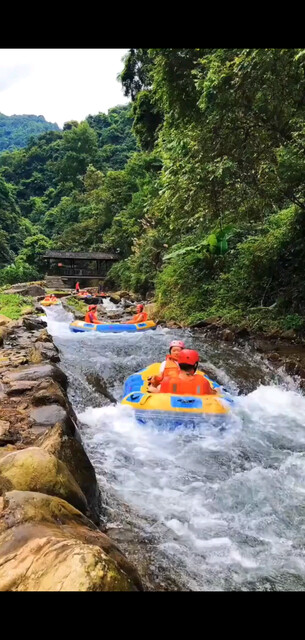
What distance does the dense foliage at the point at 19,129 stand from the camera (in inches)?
3519

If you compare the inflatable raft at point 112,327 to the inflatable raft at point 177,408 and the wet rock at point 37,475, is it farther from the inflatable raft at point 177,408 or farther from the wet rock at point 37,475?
the wet rock at point 37,475

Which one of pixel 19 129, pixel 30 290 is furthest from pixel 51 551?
pixel 19 129

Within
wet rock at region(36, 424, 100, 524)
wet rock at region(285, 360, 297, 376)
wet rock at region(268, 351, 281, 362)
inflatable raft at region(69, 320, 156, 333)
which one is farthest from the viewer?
inflatable raft at region(69, 320, 156, 333)

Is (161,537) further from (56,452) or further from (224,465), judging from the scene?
(224,465)

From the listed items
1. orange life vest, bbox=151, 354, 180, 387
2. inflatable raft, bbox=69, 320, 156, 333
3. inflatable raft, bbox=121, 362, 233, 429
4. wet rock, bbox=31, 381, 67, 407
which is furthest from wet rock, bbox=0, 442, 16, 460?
inflatable raft, bbox=69, 320, 156, 333

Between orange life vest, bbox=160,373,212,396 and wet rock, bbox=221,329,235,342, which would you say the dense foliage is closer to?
wet rock, bbox=221,329,235,342

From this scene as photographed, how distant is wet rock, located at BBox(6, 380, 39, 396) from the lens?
5.06 meters

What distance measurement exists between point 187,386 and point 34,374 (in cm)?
214

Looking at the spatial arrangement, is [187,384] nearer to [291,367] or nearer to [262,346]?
[291,367]

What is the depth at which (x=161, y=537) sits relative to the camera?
356 centimetres

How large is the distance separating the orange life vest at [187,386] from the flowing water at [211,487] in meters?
0.55

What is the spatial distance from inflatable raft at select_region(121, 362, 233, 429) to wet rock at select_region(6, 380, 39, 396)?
154cm

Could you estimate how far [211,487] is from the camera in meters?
4.47
